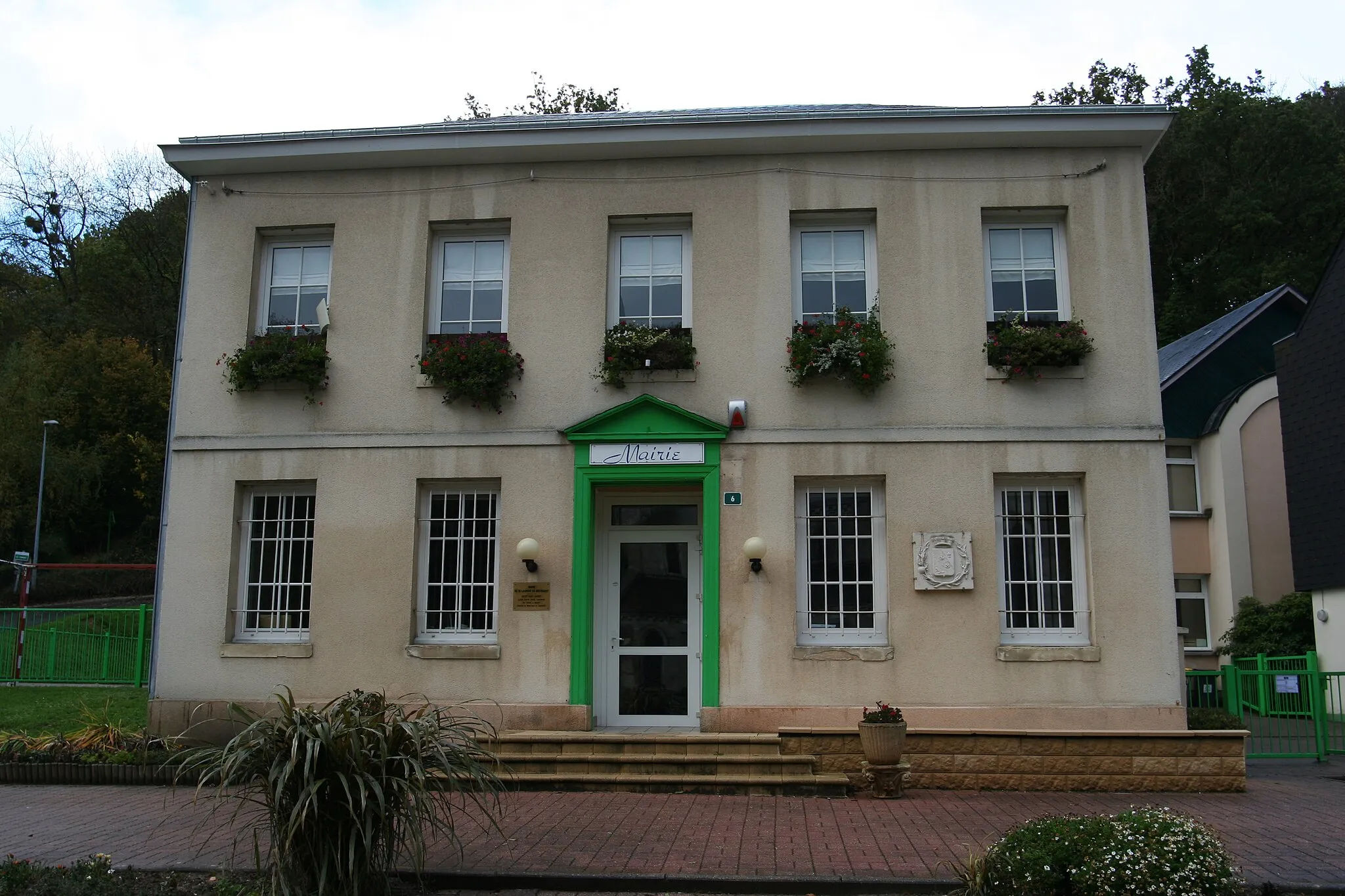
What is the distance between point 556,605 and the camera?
11609 mm

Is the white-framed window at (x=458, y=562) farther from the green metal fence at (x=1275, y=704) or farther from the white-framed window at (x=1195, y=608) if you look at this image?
the white-framed window at (x=1195, y=608)

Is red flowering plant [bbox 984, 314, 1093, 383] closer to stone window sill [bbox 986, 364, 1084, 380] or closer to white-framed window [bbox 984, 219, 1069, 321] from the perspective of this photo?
stone window sill [bbox 986, 364, 1084, 380]

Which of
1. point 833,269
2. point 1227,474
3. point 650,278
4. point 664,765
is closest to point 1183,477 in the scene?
point 1227,474

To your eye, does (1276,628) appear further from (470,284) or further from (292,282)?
(292,282)

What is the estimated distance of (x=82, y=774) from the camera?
11320mm

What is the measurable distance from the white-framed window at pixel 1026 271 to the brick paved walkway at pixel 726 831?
520 centimetres

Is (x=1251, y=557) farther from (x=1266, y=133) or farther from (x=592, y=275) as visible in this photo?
(x=1266, y=133)

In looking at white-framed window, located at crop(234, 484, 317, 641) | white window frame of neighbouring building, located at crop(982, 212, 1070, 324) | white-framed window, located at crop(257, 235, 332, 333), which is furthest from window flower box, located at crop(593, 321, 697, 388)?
white-framed window, located at crop(234, 484, 317, 641)

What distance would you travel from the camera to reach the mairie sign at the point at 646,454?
38.4 feet

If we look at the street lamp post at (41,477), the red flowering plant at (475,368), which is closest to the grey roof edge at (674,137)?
the red flowering plant at (475,368)

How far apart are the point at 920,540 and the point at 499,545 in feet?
15.0

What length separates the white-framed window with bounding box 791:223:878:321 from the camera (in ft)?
39.7

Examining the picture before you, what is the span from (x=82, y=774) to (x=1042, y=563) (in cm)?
1045

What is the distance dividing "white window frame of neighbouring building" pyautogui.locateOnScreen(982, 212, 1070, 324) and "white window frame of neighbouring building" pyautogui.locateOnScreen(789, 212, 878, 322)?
4.26 ft
